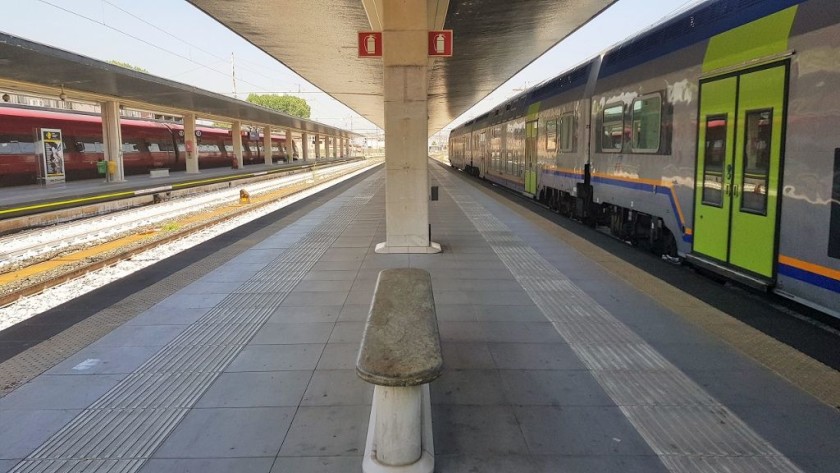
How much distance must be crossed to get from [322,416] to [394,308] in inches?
33.5

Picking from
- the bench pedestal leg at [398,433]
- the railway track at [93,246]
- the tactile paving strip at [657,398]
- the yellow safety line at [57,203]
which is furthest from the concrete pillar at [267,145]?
the bench pedestal leg at [398,433]

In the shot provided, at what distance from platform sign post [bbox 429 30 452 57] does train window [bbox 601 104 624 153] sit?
3193 millimetres

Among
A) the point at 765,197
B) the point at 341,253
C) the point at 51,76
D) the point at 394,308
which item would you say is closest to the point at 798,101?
the point at 765,197

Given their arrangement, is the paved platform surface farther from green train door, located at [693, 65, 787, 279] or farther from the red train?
the red train

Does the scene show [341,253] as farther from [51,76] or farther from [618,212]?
[51,76]

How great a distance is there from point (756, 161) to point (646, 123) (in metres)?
2.99

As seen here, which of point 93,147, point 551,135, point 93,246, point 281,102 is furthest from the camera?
point 281,102

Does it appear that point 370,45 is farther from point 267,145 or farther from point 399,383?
point 267,145

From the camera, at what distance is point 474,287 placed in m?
7.21

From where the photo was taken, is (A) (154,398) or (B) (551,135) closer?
(A) (154,398)

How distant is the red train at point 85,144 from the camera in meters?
22.2

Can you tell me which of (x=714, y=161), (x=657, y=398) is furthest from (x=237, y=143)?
(x=657, y=398)

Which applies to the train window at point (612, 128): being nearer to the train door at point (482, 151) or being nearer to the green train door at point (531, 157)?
the green train door at point (531, 157)

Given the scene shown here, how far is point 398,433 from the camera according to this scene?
3.03 m
